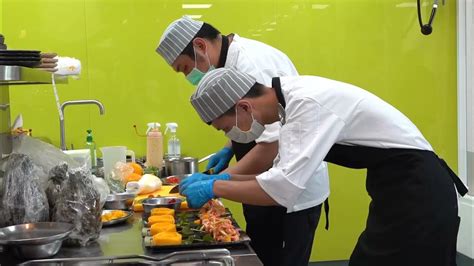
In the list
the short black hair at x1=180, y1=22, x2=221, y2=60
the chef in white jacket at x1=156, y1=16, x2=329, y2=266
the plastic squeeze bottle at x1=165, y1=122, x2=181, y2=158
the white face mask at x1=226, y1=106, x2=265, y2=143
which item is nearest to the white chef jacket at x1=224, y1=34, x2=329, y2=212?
the chef in white jacket at x1=156, y1=16, x2=329, y2=266

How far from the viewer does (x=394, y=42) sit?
387 centimetres

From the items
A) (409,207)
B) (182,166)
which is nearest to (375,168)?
(409,207)

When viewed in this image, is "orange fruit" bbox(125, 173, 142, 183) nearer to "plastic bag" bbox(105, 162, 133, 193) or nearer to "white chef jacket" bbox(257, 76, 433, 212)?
"plastic bag" bbox(105, 162, 133, 193)

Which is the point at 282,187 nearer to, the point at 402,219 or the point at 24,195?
the point at 402,219

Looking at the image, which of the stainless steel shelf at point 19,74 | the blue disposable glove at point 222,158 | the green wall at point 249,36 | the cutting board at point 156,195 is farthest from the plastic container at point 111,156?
the stainless steel shelf at point 19,74

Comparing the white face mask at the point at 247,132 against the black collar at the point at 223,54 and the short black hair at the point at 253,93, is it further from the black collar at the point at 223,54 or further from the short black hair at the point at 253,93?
the black collar at the point at 223,54

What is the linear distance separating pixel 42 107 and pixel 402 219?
2.75 metres

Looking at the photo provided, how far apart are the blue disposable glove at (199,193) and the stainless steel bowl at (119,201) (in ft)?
1.36

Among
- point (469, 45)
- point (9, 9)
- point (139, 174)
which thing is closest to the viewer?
point (139, 174)

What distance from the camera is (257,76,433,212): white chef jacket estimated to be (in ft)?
5.19

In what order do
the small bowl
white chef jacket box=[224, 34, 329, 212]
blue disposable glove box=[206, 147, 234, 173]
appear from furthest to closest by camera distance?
blue disposable glove box=[206, 147, 234, 173]
white chef jacket box=[224, 34, 329, 212]
the small bowl

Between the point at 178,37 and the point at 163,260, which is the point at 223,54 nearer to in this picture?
the point at 178,37

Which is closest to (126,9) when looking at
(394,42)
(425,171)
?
(394,42)

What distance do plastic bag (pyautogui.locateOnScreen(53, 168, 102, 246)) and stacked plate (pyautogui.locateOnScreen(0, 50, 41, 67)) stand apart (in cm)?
35
